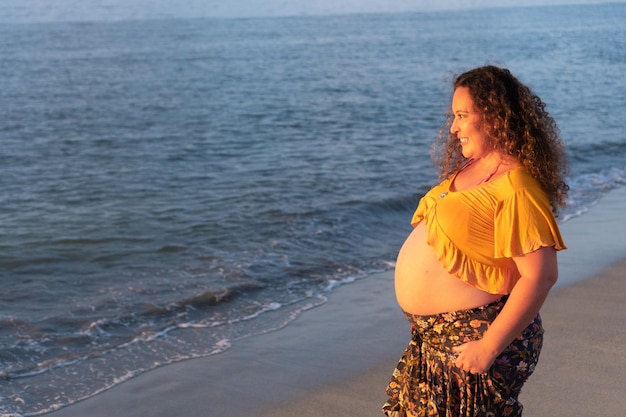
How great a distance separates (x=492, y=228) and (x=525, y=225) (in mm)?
129

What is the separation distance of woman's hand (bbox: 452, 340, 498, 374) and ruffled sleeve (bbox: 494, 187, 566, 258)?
29 cm

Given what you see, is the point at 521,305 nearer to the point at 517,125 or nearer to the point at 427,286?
the point at 427,286

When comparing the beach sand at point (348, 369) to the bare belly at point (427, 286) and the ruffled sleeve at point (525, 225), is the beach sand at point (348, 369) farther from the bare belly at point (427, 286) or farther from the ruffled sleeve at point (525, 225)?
the ruffled sleeve at point (525, 225)

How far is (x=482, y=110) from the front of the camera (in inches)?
104

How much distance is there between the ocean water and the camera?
607 centimetres

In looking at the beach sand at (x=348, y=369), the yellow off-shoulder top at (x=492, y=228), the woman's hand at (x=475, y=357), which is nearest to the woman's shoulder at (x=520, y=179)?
the yellow off-shoulder top at (x=492, y=228)

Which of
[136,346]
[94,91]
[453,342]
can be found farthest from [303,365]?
[94,91]

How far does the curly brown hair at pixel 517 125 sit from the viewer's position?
2594 mm

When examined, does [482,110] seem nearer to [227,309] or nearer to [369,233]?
[227,309]

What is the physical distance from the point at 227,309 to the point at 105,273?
1.60 meters

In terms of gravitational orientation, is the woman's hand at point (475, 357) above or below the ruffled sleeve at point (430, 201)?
below

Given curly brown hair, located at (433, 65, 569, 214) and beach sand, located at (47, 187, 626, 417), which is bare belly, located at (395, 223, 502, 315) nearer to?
curly brown hair, located at (433, 65, 569, 214)

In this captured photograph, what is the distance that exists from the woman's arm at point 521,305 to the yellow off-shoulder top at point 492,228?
4 centimetres

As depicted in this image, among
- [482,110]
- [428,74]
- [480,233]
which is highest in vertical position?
[482,110]
